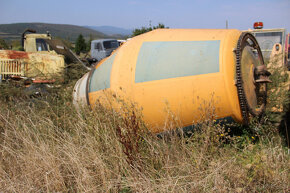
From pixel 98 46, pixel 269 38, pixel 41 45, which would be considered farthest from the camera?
pixel 98 46

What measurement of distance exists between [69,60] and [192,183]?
18.2 ft

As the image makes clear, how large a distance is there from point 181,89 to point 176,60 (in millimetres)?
357

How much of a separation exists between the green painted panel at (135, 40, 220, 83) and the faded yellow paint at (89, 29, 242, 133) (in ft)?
0.19

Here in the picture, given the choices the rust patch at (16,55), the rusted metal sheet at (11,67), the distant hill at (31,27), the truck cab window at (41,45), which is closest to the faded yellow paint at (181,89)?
the rusted metal sheet at (11,67)

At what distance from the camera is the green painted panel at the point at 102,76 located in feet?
11.4

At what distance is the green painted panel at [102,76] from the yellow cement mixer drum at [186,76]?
4 centimetres

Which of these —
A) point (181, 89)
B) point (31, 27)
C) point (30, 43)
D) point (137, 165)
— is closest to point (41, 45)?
point (30, 43)

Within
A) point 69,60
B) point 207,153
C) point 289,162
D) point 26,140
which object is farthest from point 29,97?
point 289,162

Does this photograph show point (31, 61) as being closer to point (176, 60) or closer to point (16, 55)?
point (16, 55)

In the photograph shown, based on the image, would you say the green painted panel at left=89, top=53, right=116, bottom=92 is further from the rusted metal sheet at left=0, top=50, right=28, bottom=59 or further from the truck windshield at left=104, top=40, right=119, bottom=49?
the truck windshield at left=104, top=40, right=119, bottom=49

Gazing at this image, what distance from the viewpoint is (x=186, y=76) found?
9.42ft

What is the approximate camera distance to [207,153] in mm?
2631

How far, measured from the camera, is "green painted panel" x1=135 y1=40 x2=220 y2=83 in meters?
2.84

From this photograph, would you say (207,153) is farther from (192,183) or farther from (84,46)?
(84,46)
